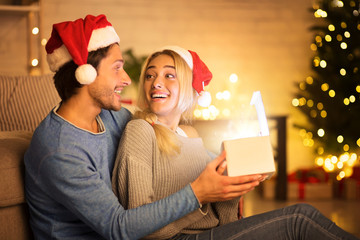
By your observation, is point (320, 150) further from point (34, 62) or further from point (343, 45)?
point (34, 62)

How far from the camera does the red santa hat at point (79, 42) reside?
1.28 meters

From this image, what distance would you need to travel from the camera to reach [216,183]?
48.8 inches

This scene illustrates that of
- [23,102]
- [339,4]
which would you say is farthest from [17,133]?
[339,4]

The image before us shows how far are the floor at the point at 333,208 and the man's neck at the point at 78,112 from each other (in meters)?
2.17

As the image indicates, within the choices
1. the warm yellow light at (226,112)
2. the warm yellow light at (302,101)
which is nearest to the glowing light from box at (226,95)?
the warm yellow light at (226,112)

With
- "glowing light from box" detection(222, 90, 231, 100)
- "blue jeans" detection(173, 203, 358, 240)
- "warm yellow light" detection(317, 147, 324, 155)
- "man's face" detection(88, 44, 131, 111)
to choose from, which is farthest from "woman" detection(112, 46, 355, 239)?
"glowing light from box" detection(222, 90, 231, 100)

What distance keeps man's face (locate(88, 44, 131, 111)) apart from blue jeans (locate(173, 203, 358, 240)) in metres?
0.51

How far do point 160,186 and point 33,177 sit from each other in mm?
409

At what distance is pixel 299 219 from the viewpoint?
1346 mm

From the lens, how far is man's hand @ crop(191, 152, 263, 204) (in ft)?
4.06

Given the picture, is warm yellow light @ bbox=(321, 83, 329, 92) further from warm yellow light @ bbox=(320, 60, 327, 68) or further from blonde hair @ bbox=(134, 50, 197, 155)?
blonde hair @ bbox=(134, 50, 197, 155)

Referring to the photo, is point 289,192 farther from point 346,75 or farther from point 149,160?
point 149,160

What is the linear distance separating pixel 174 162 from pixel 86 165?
1.16 feet

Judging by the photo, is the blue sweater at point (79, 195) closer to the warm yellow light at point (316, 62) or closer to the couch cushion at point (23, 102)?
the couch cushion at point (23, 102)
